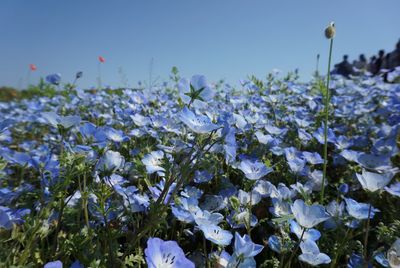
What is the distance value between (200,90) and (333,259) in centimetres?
80

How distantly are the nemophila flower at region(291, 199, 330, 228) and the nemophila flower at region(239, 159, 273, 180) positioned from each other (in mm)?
309

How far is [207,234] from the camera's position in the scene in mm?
1189

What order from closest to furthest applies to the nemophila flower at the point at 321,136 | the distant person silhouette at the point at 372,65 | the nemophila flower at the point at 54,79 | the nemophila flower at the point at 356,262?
the nemophila flower at the point at 356,262, the nemophila flower at the point at 321,136, the nemophila flower at the point at 54,79, the distant person silhouette at the point at 372,65

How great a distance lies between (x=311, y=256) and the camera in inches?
47.6

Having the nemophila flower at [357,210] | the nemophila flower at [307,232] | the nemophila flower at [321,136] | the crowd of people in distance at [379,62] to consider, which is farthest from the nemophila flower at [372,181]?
the crowd of people in distance at [379,62]

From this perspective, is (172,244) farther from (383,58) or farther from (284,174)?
(383,58)

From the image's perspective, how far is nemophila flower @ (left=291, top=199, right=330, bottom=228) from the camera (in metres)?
1.18

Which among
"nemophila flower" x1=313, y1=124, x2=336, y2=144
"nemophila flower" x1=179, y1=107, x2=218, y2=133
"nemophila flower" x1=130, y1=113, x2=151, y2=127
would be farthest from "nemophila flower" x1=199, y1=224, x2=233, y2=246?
"nemophila flower" x1=313, y1=124, x2=336, y2=144

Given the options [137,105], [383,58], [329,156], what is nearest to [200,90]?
[137,105]

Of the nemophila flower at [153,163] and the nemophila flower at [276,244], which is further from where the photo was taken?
the nemophila flower at [153,163]

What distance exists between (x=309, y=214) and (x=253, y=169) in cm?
47

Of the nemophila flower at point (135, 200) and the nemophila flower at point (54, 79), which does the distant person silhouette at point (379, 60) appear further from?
the nemophila flower at point (135, 200)

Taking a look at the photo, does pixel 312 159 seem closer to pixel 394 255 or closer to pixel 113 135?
pixel 394 255

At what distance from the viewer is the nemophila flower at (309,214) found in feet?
3.88
